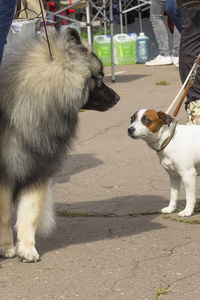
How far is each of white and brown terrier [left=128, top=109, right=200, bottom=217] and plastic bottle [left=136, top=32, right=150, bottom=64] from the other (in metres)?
8.81

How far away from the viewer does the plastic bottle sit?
41.0 feet

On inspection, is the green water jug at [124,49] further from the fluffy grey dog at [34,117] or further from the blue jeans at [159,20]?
the fluffy grey dog at [34,117]

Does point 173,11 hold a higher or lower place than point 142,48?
higher

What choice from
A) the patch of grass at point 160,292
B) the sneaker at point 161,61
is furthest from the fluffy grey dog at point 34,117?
the sneaker at point 161,61

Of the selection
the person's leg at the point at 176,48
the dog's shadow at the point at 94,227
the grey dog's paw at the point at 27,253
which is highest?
the grey dog's paw at the point at 27,253

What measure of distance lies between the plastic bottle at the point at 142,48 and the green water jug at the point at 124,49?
107 mm

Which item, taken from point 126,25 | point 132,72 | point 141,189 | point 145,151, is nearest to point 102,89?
point 141,189

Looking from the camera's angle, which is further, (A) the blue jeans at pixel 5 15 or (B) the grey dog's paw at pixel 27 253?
(A) the blue jeans at pixel 5 15

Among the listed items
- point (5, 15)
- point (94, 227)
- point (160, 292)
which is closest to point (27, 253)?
point (94, 227)

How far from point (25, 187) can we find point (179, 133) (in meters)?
1.22

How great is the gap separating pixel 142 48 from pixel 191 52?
811cm

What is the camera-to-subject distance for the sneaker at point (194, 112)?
4512 millimetres

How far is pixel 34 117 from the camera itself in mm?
3166

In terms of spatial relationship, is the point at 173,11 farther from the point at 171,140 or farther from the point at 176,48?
the point at 171,140
